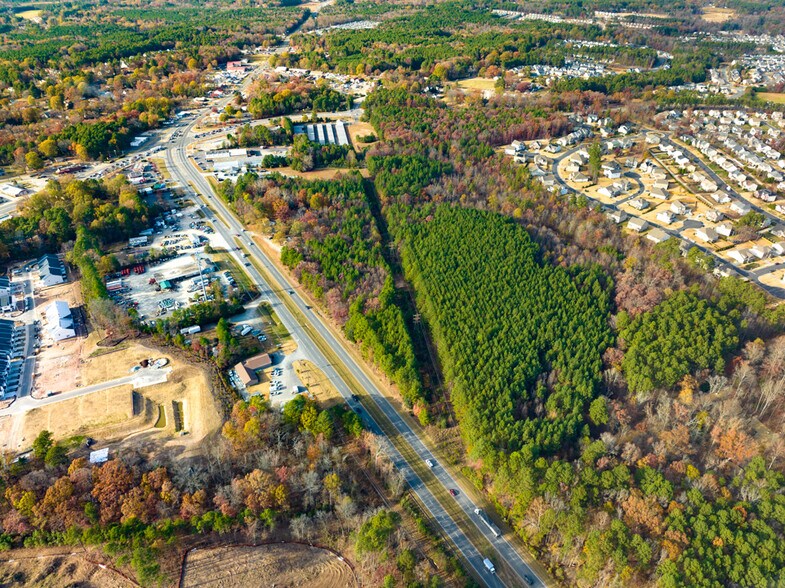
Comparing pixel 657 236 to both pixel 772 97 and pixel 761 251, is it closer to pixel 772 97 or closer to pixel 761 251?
pixel 761 251

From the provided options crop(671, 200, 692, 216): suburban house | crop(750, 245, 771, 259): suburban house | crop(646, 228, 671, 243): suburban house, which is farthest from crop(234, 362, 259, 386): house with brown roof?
crop(671, 200, 692, 216): suburban house

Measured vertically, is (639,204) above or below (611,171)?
below

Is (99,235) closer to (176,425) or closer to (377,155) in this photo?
(176,425)

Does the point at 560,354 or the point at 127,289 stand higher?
the point at 127,289

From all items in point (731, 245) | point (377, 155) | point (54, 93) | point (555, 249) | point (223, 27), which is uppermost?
point (223, 27)

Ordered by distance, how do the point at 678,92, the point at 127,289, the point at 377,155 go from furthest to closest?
the point at 678,92 → the point at 377,155 → the point at 127,289

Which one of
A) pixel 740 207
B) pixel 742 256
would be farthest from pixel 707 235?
pixel 740 207

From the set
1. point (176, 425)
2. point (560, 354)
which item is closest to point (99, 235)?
point (176, 425)
